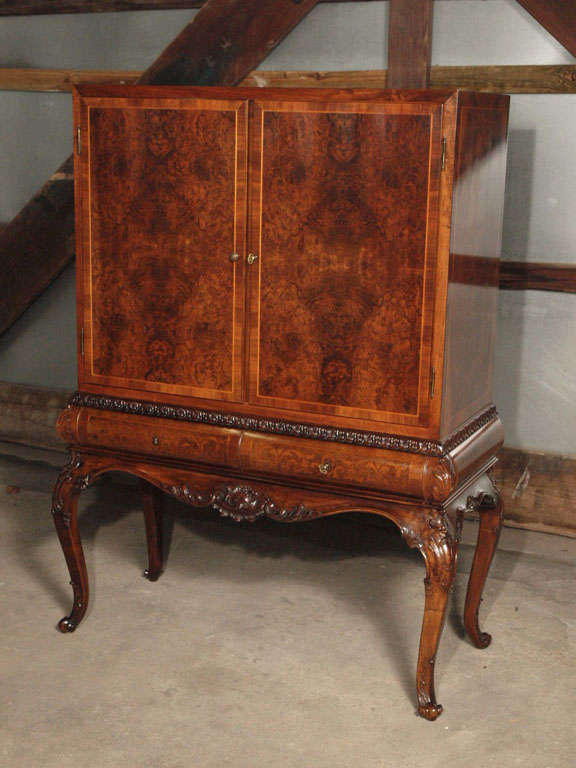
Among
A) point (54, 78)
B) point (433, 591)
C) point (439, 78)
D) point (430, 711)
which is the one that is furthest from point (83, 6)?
point (430, 711)

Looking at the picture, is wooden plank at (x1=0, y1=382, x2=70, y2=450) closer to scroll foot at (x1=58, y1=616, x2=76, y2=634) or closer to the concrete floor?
the concrete floor

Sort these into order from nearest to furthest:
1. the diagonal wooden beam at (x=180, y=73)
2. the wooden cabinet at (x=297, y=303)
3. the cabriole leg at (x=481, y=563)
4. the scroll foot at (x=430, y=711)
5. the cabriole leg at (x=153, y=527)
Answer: the wooden cabinet at (x=297, y=303), the scroll foot at (x=430, y=711), the cabriole leg at (x=481, y=563), the cabriole leg at (x=153, y=527), the diagonal wooden beam at (x=180, y=73)

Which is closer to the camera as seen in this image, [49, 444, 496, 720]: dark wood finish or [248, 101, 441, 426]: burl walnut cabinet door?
[248, 101, 441, 426]: burl walnut cabinet door

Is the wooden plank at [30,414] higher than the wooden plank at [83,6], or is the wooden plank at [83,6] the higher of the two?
the wooden plank at [83,6]

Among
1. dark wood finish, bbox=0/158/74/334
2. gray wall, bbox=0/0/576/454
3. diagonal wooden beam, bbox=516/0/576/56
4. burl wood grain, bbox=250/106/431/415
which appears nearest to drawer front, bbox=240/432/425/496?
burl wood grain, bbox=250/106/431/415

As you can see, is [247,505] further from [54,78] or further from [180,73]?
[54,78]

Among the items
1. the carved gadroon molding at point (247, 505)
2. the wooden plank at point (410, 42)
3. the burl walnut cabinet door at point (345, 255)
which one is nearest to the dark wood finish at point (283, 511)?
the carved gadroon molding at point (247, 505)

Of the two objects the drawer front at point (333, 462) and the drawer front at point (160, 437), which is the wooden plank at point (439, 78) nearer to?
the drawer front at point (160, 437)

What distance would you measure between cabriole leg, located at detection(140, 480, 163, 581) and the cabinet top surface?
1292 mm

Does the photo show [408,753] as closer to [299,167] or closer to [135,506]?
[299,167]

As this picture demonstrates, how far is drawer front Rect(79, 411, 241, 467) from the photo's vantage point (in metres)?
2.76

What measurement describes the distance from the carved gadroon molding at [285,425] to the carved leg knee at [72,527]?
0.20m

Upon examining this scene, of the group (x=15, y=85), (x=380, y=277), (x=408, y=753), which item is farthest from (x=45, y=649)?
(x=15, y=85)

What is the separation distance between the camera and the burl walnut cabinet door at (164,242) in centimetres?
266
